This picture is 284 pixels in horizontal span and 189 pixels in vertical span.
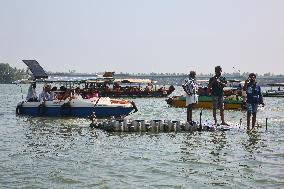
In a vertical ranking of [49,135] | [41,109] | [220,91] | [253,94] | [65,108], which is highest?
[220,91]

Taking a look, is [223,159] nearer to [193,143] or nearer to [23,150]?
[193,143]

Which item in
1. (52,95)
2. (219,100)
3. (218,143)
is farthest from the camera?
(52,95)

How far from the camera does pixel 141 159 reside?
587 inches

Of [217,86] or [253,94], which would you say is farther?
[217,86]

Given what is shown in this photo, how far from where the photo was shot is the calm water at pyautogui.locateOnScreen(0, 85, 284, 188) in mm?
11953

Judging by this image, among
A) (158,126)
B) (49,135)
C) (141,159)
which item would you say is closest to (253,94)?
(158,126)

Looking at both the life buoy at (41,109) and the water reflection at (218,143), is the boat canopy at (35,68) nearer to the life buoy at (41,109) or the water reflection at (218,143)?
the life buoy at (41,109)

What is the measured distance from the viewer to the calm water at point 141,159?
11953mm

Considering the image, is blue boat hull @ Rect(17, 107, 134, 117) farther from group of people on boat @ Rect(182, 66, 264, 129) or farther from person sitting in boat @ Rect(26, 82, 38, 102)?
group of people on boat @ Rect(182, 66, 264, 129)

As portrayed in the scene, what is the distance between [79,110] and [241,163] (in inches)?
670

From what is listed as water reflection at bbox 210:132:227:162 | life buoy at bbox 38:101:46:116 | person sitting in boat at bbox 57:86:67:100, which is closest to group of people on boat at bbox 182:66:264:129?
water reflection at bbox 210:132:227:162

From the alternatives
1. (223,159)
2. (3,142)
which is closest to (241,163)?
(223,159)

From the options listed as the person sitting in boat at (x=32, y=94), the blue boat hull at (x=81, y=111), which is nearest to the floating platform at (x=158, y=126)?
the blue boat hull at (x=81, y=111)

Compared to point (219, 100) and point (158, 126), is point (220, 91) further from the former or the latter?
point (158, 126)
